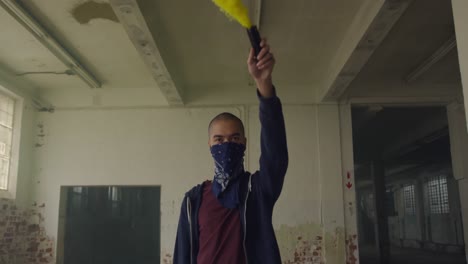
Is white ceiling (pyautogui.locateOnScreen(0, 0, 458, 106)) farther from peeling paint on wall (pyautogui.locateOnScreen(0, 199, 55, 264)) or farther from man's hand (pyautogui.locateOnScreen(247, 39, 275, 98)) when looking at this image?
man's hand (pyautogui.locateOnScreen(247, 39, 275, 98))

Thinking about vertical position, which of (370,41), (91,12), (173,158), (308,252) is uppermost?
(91,12)

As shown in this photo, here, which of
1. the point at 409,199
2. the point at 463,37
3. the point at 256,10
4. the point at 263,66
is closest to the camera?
the point at 263,66

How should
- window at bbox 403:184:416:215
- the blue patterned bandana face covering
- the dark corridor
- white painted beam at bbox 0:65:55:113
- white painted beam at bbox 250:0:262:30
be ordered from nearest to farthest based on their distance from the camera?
the blue patterned bandana face covering < white painted beam at bbox 250:0:262:30 < white painted beam at bbox 0:65:55:113 < the dark corridor < window at bbox 403:184:416:215

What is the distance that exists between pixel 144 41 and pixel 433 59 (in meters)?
3.78

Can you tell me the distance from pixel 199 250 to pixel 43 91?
22.6 ft

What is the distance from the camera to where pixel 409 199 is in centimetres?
1972

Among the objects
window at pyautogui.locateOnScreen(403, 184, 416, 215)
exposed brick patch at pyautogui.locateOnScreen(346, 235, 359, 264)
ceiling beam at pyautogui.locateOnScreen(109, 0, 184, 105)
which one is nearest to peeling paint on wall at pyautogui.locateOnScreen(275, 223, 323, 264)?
exposed brick patch at pyautogui.locateOnScreen(346, 235, 359, 264)

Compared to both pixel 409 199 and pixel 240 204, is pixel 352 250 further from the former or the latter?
pixel 409 199

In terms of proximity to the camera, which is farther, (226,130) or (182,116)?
(182,116)

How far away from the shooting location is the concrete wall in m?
7.06

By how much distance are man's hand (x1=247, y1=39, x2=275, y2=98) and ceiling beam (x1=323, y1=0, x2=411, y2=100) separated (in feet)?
10.2

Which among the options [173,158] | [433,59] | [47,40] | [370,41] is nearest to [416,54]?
[433,59]

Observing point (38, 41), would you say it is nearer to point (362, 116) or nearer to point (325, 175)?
point (325, 175)

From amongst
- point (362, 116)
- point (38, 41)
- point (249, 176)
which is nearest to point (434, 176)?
point (362, 116)
